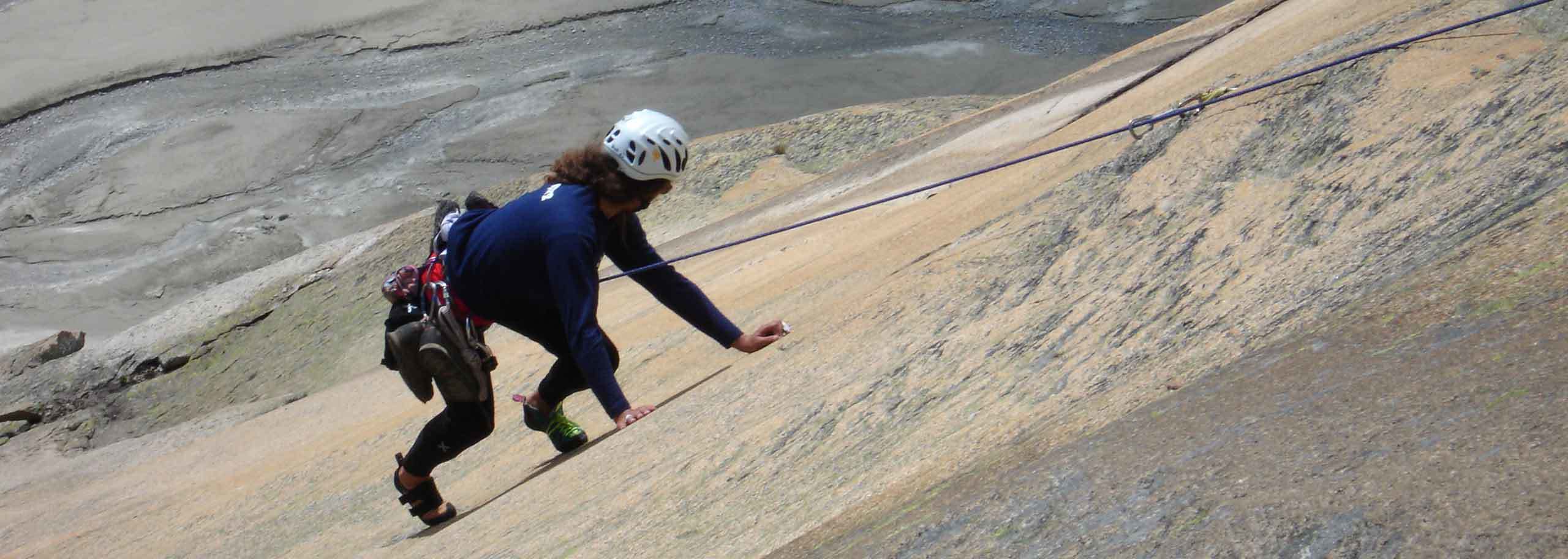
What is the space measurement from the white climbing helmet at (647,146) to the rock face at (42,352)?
9.51 metres

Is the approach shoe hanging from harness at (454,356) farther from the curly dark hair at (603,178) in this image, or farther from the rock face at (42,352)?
the rock face at (42,352)

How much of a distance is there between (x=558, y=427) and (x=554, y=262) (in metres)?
0.90

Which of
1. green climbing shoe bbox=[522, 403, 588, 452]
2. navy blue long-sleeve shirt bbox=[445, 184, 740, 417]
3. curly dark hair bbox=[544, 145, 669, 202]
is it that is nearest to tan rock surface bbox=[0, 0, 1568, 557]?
green climbing shoe bbox=[522, 403, 588, 452]

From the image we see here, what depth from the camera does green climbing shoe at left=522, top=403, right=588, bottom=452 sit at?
4453 millimetres

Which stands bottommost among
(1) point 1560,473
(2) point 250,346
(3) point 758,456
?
(2) point 250,346

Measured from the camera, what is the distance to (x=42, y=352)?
456 inches

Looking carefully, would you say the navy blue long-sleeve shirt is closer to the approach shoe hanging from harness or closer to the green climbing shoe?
the approach shoe hanging from harness

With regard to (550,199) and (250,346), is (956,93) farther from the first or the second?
(550,199)

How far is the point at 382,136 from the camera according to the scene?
17.1 meters

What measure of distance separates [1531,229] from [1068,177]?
199 centimetres

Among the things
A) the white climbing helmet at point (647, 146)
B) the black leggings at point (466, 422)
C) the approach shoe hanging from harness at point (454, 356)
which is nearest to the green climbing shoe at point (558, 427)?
the black leggings at point (466, 422)

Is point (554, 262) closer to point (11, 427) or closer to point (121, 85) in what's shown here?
point (11, 427)

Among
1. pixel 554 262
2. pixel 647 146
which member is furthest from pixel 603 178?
pixel 554 262

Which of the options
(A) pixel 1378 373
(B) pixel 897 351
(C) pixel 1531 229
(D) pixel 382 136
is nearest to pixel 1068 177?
(B) pixel 897 351
